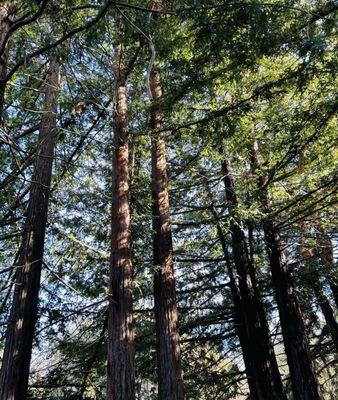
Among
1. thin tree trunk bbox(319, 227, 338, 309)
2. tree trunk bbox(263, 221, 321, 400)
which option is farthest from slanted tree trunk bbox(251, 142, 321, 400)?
thin tree trunk bbox(319, 227, 338, 309)

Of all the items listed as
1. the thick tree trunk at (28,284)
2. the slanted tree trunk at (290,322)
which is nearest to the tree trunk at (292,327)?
the slanted tree trunk at (290,322)

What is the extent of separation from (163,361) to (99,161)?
15.9ft

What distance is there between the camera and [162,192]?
819 cm

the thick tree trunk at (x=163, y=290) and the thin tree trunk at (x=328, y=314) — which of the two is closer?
the thick tree trunk at (x=163, y=290)

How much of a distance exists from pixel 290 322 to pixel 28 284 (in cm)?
521

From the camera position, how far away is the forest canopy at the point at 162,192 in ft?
16.0

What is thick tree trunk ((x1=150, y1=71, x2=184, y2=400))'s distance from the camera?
6.11 m

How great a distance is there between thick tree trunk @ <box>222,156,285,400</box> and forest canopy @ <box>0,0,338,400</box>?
35 mm

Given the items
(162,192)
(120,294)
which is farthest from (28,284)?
(162,192)

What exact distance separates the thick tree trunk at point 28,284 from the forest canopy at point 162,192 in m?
0.02

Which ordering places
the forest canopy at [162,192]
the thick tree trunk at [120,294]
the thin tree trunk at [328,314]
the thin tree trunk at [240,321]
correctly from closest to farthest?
1. the forest canopy at [162,192]
2. the thick tree trunk at [120,294]
3. the thin tree trunk at [240,321]
4. the thin tree trunk at [328,314]

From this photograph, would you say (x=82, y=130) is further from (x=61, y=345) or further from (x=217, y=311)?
(x=217, y=311)

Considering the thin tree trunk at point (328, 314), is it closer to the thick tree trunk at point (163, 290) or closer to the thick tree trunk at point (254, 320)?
the thick tree trunk at point (254, 320)

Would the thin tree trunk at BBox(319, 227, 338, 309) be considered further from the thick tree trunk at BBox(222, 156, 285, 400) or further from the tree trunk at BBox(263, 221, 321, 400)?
the thick tree trunk at BBox(222, 156, 285, 400)
